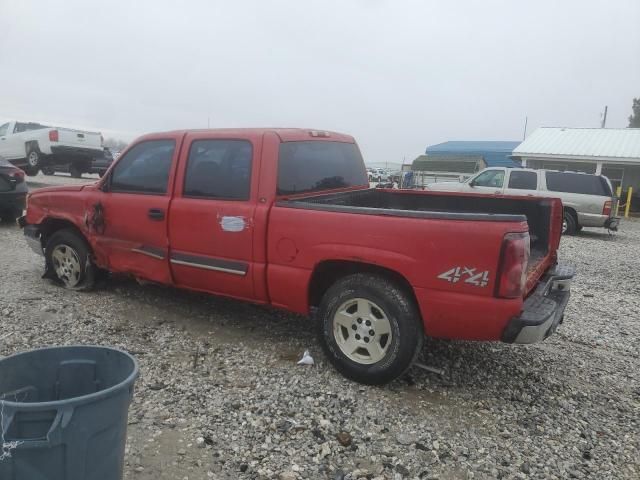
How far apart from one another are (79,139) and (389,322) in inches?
674

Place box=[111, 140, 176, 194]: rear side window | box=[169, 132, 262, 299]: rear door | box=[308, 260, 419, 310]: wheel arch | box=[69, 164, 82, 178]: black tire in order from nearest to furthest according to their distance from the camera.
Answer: box=[308, 260, 419, 310]: wheel arch
box=[169, 132, 262, 299]: rear door
box=[111, 140, 176, 194]: rear side window
box=[69, 164, 82, 178]: black tire

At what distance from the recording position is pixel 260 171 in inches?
158

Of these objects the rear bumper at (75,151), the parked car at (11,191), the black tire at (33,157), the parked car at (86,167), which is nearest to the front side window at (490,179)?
the parked car at (11,191)

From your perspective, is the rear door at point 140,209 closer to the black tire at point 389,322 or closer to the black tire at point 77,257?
the black tire at point 77,257

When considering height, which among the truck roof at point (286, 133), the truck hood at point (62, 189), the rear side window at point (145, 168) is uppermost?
the truck roof at point (286, 133)

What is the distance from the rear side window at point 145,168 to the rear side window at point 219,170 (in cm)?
30

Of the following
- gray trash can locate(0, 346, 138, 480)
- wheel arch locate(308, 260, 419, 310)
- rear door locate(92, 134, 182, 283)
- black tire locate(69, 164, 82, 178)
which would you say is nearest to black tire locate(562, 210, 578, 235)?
wheel arch locate(308, 260, 419, 310)

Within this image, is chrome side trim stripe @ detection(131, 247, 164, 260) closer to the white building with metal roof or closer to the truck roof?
the truck roof

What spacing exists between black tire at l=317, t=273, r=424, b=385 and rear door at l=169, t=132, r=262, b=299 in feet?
2.45

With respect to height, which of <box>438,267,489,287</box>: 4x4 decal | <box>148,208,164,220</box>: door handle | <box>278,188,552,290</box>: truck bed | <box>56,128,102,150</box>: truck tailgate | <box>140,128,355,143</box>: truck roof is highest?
<box>56,128,102,150</box>: truck tailgate

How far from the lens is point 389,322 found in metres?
3.43

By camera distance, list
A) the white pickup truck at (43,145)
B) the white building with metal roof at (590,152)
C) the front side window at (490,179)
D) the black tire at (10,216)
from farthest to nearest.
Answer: the white building with metal roof at (590,152)
the white pickup truck at (43,145)
the front side window at (490,179)
the black tire at (10,216)

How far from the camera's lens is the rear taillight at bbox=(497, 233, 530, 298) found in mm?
3000

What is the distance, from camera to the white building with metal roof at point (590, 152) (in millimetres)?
21734
